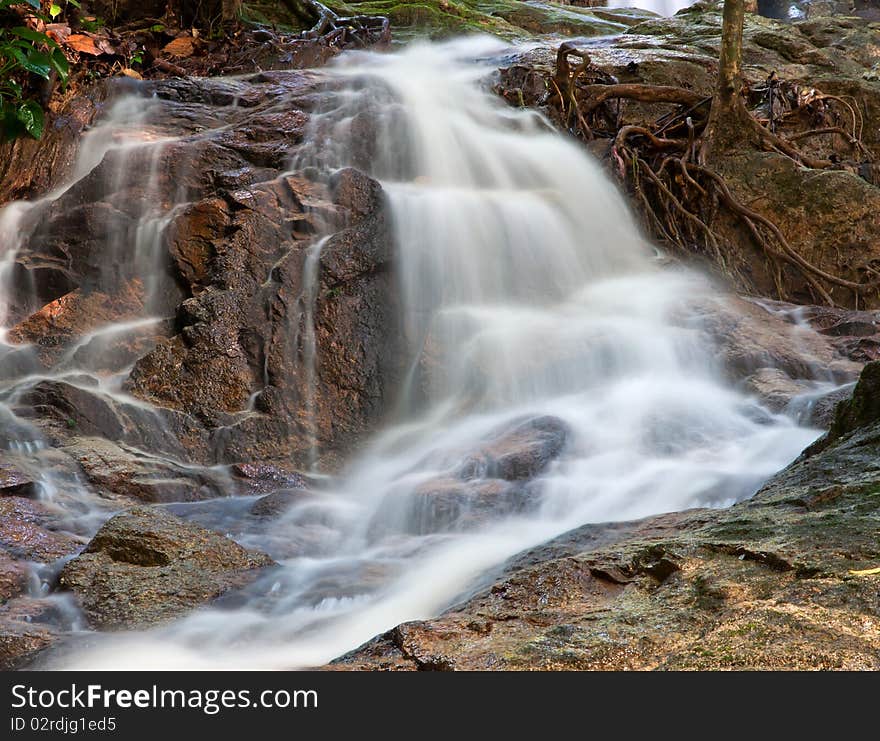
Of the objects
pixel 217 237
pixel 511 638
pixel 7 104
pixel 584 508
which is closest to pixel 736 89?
pixel 217 237

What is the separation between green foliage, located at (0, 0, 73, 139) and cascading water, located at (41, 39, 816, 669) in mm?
2555

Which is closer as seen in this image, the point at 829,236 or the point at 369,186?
the point at 369,186

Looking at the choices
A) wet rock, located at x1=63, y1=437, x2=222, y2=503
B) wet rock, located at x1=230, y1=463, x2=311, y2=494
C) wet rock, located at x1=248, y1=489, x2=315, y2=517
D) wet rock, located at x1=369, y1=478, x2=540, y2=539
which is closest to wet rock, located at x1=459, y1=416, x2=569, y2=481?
wet rock, located at x1=369, y1=478, x2=540, y2=539

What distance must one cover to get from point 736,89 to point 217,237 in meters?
6.08

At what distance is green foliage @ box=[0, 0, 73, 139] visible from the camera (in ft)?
26.9

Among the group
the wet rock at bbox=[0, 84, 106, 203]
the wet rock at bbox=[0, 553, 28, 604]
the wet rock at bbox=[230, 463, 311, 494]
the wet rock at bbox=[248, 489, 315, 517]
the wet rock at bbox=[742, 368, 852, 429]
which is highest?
the wet rock at bbox=[0, 84, 106, 203]

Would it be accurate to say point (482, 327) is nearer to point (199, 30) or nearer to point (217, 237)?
point (217, 237)

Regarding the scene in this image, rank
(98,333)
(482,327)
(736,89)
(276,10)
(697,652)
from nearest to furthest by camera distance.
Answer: (697,652), (98,333), (482,327), (736,89), (276,10)

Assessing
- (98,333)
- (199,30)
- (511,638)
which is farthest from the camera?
(199,30)

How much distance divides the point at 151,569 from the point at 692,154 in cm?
779

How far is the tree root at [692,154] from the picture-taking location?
901 centimetres

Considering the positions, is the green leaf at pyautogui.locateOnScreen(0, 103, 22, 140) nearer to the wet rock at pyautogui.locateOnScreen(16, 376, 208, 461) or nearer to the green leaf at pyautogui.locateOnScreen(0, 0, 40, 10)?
the green leaf at pyautogui.locateOnScreen(0, 0, 40, 10)

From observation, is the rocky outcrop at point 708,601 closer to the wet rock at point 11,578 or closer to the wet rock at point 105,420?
the wet rock at point 11,578
